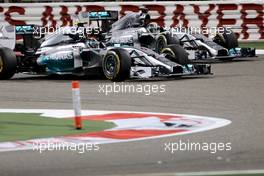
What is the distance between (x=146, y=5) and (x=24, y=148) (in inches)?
749

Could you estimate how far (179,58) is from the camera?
17.9 m

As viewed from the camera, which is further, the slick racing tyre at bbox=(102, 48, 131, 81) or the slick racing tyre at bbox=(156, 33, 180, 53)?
the slick racing tyre at bbox=(156, 33, 180, 53)

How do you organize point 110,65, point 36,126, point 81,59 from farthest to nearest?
1. point 81,59
2. point 110,65
3. point 36,126

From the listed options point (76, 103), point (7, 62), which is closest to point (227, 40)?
point (7, 62)

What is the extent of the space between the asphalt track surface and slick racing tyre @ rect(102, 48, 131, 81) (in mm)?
400

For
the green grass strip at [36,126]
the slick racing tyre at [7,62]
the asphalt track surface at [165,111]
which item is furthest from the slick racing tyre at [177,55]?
the green grass strip at [36,126]

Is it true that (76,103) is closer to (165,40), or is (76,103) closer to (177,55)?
(177,55)

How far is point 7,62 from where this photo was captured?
1795 centimetres

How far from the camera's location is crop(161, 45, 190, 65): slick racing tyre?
17.9m

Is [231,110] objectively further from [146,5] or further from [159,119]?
[146,5]

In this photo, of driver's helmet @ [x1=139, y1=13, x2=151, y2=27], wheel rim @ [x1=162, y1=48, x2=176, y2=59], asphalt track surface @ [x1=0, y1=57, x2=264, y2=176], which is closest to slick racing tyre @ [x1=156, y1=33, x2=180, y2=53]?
driver's helmet @ [x1=139, y1=13, x2=151, y2=27]

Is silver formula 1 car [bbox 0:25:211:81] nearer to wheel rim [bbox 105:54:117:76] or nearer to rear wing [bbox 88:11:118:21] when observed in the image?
wheel rim [bbox 105:54:117:76]

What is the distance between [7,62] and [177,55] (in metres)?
3.51

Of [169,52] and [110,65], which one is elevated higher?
[169,52]
